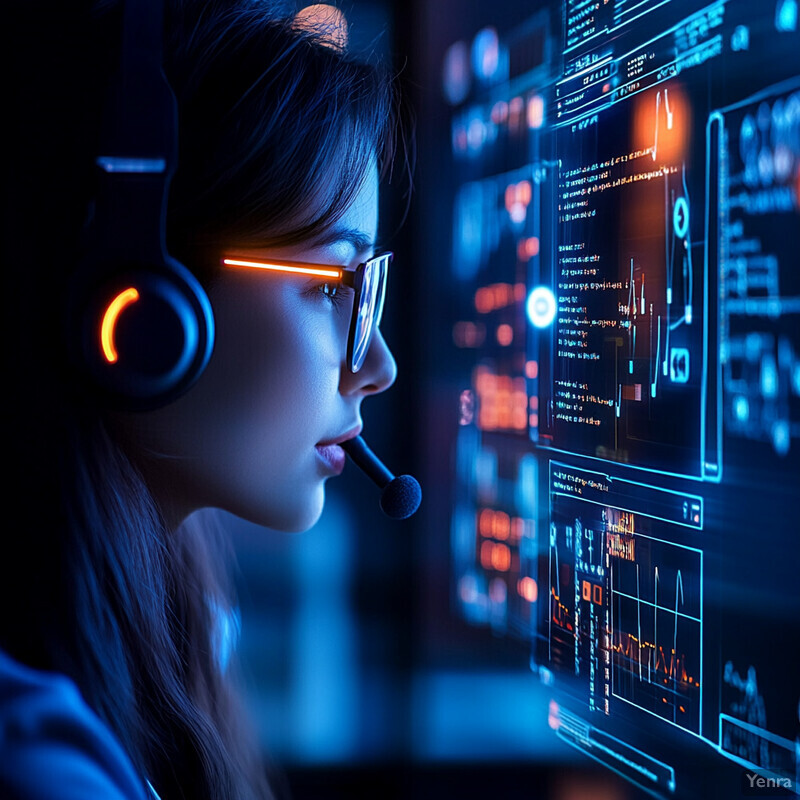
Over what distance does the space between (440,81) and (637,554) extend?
2.15 feet

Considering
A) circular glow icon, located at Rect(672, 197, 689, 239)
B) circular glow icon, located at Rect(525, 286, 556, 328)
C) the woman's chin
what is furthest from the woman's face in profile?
circular glow icon, located at Rect(672, 197, 689, 239)

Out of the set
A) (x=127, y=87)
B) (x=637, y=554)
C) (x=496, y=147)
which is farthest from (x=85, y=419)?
(x=496, y=147)

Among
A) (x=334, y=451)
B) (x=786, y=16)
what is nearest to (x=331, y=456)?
(x=334, y=451)

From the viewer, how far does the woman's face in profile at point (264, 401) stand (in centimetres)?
58

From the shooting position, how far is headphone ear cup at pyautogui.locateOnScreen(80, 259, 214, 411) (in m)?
0.47

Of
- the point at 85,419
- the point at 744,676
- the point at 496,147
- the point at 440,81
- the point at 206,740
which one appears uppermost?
the point at 440,81

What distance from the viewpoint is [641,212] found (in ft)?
1.61

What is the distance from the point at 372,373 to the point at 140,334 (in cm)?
23

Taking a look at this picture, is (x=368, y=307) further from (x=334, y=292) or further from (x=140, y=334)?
(x=140, y=334)

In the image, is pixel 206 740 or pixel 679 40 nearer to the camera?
pixel 679 40

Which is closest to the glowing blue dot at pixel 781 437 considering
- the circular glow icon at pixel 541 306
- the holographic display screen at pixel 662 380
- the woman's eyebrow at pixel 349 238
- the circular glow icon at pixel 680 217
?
the holographic display screen at pixel 662 380

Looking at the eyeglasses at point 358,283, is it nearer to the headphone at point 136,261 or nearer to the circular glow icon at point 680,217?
the headphone at point 136,261

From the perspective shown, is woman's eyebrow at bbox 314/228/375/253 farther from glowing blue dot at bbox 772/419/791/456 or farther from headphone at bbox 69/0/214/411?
glowing blue dot at bbox 772/419/791/456

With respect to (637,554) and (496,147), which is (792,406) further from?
(496,147)
